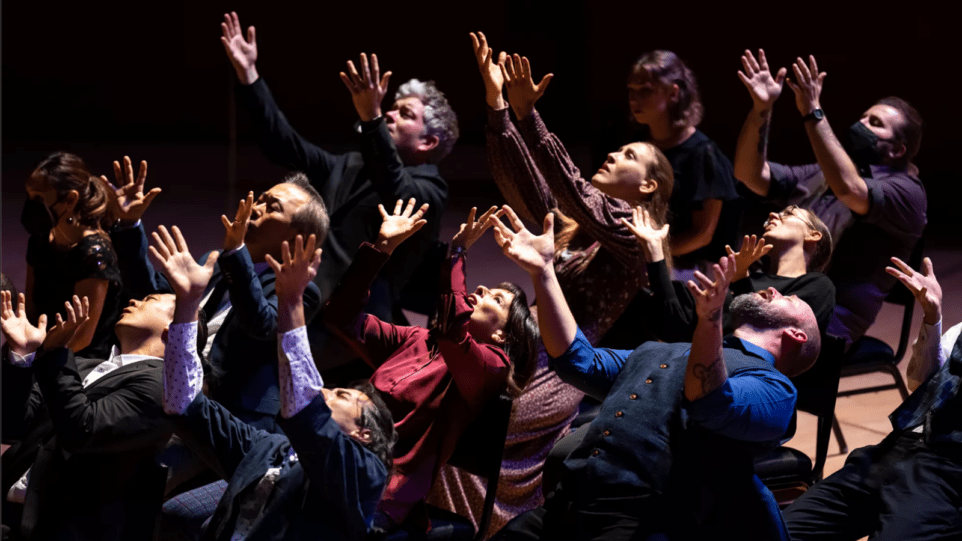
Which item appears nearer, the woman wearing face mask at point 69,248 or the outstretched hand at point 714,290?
the outstretched hand at point 714,290

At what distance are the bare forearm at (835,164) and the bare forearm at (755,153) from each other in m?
0.15

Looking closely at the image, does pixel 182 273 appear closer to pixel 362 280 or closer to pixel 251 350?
pixel 362 280

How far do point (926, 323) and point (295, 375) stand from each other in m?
1.62

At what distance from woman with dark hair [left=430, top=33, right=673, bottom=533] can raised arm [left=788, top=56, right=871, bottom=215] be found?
1.92 feet

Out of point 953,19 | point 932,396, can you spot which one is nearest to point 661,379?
point 932,396

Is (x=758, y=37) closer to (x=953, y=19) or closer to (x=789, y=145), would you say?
(x=789, y=145)

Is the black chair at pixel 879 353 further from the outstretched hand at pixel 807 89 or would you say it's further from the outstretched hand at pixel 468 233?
the outstretched hand at pixel 468 233

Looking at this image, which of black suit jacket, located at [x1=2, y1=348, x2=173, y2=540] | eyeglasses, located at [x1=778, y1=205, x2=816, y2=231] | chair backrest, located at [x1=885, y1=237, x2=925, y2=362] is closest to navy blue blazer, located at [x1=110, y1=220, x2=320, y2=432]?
black suit jacket, located at [x1=2, y1=348, x2=173, y2=540]

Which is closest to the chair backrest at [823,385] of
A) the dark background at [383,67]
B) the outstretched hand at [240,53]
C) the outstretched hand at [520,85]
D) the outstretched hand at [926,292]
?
the outstretched hand at [926,292]

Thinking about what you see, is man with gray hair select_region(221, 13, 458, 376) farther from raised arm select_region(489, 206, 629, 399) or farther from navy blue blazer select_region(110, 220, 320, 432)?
raised arm select_region(489, 206, 629, 399)

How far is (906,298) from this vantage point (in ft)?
13.3

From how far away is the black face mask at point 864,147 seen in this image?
13.5ft

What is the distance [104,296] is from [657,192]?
5.93 feet

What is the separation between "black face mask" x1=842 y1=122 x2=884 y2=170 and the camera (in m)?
4.11
